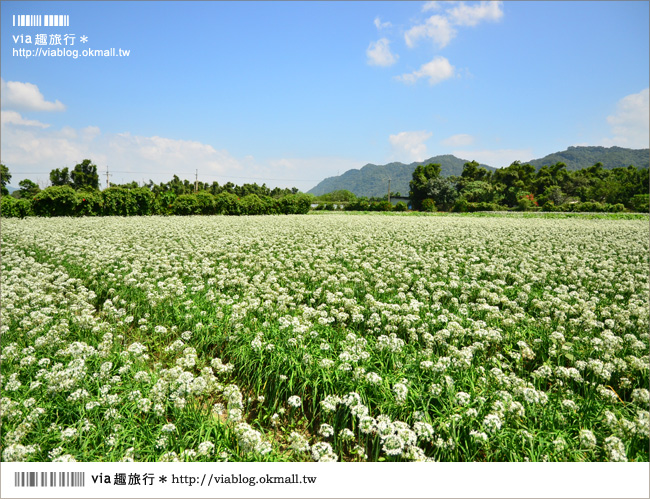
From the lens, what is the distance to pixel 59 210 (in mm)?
25078

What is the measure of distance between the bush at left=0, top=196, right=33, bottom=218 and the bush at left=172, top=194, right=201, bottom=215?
416 inches

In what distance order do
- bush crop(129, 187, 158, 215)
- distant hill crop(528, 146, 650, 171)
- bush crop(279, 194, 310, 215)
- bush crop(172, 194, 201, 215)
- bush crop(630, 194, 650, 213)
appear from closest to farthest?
bush crop(129, 187, 158, 215)
bush crop(172, 194, 201, 215)
bush crop(279, 194, 310, 215)
bush crop(630, 194, 650, 213)
distant hill crop(528, 146, 650, 171)

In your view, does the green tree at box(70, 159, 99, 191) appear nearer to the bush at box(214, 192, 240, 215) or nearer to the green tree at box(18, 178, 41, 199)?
the green tree at box(18, 178, 41, 199)

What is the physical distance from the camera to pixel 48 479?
83.7 inches

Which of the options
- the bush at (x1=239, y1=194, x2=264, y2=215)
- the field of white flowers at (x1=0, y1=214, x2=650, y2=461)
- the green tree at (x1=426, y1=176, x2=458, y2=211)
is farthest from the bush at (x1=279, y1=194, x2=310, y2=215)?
the green tree at (x1=426, y1=176, x2=458, y2=211)

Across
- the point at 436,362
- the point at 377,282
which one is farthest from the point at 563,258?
the point at 436,362

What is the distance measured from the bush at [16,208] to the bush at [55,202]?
389 millimetres

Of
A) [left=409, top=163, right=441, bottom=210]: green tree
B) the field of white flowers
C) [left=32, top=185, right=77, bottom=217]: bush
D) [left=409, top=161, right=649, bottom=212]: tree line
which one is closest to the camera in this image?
the field of white flowers

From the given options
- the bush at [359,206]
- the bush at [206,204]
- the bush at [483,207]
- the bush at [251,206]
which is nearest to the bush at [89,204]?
the bush at [206,204]

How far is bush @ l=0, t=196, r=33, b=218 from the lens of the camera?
2291 cm

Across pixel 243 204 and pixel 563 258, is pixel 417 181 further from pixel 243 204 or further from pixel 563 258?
pixel 563 258

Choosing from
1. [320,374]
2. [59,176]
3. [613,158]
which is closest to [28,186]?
[59,176]

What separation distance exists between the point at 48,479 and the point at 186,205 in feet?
108

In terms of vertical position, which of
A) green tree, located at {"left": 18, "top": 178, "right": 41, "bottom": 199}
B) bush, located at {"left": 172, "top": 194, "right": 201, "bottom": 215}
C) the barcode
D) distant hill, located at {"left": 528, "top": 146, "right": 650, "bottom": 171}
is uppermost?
distant hill, located at {"left": 528, "top": 146, "right": 650, "bottom": 171}
